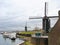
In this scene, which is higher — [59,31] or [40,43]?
[59,31]

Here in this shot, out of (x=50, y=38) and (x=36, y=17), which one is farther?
(x=36, y=17)

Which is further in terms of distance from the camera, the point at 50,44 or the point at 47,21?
the point at 47,21

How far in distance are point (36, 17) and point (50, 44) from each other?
47886 millimetres

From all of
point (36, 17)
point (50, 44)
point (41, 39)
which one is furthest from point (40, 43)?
point (36, 17)

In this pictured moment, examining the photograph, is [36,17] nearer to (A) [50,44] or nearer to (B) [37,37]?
(B) [37,37]

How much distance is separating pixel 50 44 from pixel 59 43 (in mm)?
3225

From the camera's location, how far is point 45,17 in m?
73.0

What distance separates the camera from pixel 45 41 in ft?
136

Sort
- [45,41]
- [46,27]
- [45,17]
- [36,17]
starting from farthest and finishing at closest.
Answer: [36,17] → [45,17] → [46,27] → [45,41]

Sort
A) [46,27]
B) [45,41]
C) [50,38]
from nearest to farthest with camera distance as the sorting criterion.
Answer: [50,38], [45,41], [46,27]

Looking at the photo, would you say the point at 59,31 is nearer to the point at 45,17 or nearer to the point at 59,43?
the point at 59,43

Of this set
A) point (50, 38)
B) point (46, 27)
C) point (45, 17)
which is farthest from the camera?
point (45, 17)

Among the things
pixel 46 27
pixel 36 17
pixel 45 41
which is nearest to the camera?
pixel 45 41

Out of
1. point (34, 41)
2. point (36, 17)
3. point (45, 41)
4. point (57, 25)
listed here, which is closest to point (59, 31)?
point (57, 25)
